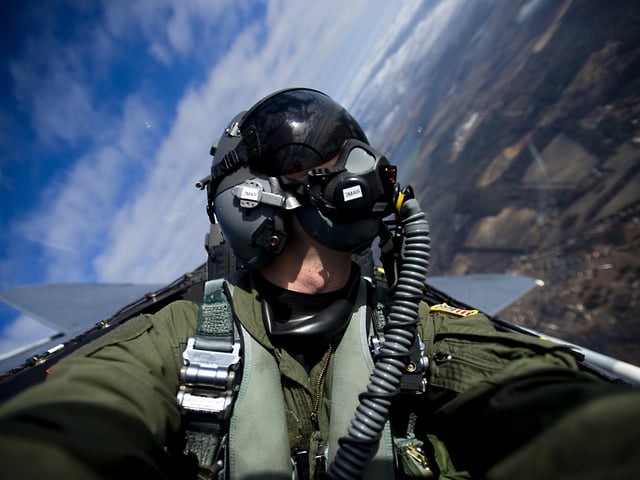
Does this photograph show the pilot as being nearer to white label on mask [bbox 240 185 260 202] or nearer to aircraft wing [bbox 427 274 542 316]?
white label on mask [bbox 240 185 260 202]

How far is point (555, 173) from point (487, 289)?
4163cm

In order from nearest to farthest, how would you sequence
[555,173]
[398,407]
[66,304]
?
1. [398,407]
2. [66,304]
3. [555,173]

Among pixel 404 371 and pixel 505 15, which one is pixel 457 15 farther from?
pixel 404 371

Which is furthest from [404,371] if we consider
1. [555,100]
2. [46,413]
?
[555,100]

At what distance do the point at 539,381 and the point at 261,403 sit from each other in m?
0.91

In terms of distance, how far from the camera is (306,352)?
1490 mm

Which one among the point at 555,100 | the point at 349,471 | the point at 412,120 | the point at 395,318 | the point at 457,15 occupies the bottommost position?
the point at 349,471

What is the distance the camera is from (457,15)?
3907 inches

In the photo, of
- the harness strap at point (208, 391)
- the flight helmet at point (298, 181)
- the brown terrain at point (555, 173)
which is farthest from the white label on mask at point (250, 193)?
the brown terrain at point (555, 173)

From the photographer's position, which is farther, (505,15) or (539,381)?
(505,15)

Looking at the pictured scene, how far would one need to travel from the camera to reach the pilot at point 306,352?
1041 mm

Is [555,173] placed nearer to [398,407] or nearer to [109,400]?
[398,407]

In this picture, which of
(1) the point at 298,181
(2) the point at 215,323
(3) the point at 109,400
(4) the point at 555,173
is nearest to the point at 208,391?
(2) the point at 215,323

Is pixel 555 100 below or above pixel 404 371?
above
